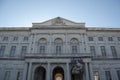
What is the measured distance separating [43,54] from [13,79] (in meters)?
9.24

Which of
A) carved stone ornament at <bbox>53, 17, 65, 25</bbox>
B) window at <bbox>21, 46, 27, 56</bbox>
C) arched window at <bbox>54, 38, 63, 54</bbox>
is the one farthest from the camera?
carved stone ornament at <bbox>53, 17, 65, 25</bbox>

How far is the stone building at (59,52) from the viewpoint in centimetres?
2641

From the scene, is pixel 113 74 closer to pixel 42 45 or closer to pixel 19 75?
pixel 42 45

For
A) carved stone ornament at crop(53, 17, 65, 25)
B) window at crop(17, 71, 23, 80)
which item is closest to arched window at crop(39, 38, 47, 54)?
carved stone ornament at crop(53, 17, 65, 25)

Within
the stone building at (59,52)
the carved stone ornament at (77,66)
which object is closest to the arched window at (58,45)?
the stone building at (59,52)

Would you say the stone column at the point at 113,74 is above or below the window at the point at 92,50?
below

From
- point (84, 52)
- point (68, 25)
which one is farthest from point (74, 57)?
point (68, 25)

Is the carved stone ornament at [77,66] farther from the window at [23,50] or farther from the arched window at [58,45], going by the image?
the window at [23,50]

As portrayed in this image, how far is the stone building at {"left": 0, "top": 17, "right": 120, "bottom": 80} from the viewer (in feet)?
86.6

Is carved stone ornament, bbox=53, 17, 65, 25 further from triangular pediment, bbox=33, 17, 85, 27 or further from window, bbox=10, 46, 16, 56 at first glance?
window, bbox=10, 46, 16, 56

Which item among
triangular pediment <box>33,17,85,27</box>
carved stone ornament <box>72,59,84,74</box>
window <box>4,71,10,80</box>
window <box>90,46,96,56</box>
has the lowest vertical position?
window <box>4,71,10,80</box>

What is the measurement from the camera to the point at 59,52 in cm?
2909

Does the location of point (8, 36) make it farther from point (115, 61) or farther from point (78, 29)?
point (115, 61)

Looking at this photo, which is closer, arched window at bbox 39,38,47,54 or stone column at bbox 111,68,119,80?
stone column at bbox 111,68,119,80
